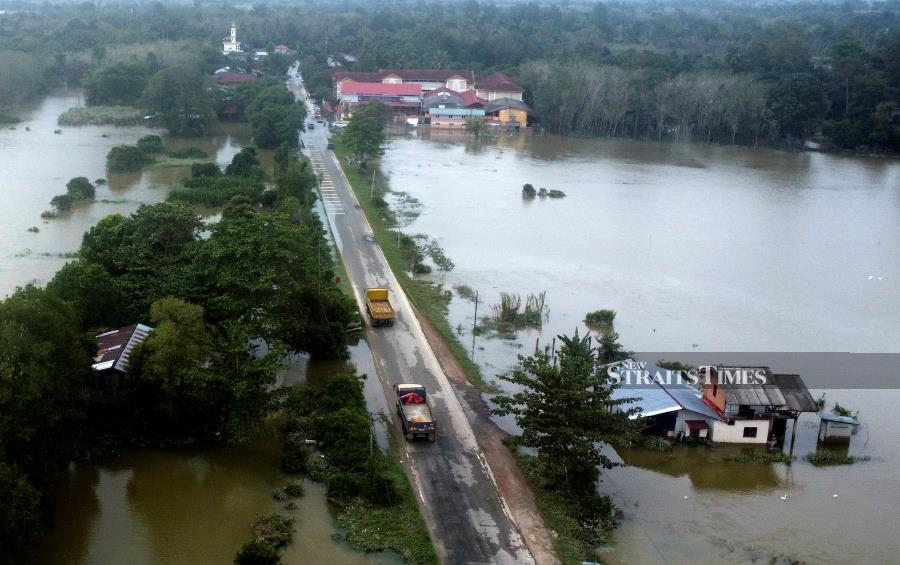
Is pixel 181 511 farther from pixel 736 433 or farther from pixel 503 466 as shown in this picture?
pixel 736 433

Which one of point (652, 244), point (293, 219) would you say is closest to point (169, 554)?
point (293, 219)

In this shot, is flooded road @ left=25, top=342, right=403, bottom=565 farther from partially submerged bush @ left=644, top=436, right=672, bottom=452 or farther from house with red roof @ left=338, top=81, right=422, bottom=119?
house with red roof @ left=338, top=81, right=422, bottom=119

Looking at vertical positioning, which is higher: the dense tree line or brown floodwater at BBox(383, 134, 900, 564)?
the dense tree line

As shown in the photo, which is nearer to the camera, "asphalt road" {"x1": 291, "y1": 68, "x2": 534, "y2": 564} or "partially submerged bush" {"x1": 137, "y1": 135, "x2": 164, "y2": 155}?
"asphalt road" {"x1": 291, "y1": 68, "x2": 534, "y2": 564}

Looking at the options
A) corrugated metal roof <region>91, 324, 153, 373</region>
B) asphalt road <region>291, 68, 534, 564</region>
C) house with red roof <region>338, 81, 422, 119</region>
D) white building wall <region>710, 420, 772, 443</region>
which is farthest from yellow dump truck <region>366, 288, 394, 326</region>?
house with red roof <region>338, 81, 422, 119</region>

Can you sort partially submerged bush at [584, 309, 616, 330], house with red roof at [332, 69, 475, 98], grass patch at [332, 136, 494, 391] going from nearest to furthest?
1. grass patch at [332, 136, 494, 391]
2. partially submerged bush at [584, 309, 616, 330]
3. house with red roof at [332, 69, 475, 98]

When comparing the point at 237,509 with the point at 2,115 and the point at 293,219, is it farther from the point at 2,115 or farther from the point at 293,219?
the point at 2,115

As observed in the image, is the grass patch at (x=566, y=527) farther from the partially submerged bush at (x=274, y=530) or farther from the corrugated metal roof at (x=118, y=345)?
the corrugated metal roof at (x=118, y=345)
